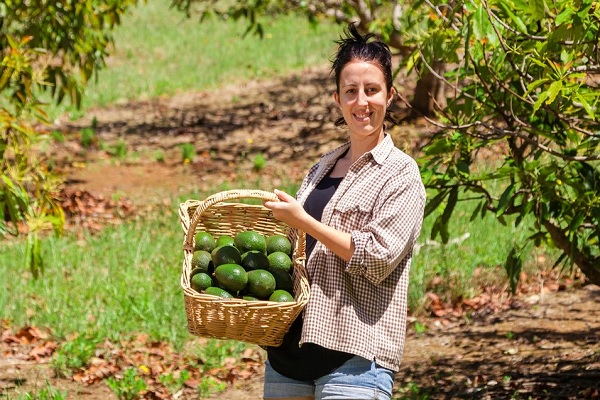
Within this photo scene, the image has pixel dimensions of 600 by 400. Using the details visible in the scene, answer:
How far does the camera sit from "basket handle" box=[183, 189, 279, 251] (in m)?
2.69

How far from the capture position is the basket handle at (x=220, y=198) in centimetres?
269

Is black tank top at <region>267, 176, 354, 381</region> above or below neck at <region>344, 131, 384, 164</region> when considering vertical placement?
below

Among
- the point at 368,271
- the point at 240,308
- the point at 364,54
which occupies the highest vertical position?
the point at 364,54

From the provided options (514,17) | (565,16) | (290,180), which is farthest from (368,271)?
(290,180)

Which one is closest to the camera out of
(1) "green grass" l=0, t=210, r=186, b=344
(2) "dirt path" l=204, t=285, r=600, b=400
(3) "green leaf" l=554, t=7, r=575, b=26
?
(3) "green leaf" l=554, t=7, r=575, b=26

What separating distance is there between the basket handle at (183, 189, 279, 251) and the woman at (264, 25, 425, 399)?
0.18ft

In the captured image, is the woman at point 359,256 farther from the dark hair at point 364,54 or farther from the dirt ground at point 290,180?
the dirt ground at point 290,180

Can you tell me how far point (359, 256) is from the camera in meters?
2.59

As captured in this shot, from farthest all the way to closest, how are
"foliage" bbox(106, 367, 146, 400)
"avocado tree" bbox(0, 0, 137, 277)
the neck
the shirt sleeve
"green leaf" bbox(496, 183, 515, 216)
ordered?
"foliage" bbox(106, 367, 146, 400) < "avocado tree" bbox(0, 0, 137, 277) < "green leaf" bbox(496, 183, 515, 216) < the neck < the shirt sleeve

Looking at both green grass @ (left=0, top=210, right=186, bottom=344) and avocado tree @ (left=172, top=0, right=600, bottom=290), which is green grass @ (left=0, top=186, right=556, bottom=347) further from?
avocado tree @ (left=172, top=0, right=600, bottom=290)

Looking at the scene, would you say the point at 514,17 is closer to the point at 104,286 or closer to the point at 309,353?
the point at 309,353

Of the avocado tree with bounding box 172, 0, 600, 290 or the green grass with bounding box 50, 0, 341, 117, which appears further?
the green grass with bounding box 50, 0, 341, 117

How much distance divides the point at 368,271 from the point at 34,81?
12.9ft

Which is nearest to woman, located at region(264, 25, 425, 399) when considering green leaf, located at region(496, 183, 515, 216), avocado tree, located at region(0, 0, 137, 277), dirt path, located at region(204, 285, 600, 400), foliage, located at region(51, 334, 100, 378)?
green leaf, located at region(496, 183, 515, 216)
